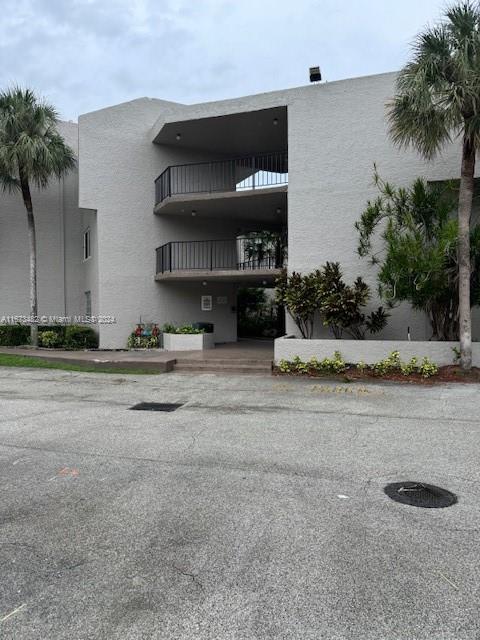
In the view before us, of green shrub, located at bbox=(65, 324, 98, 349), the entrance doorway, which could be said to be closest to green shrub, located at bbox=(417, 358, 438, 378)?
green shrub, located at bbox=(65, 324, 98, 349)

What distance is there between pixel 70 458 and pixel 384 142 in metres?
12.2

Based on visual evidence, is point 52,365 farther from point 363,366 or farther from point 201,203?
point 363,366

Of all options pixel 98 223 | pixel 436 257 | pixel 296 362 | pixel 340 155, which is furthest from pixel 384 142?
pixel 98 223

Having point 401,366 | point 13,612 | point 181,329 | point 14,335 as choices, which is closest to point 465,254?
point 401,366

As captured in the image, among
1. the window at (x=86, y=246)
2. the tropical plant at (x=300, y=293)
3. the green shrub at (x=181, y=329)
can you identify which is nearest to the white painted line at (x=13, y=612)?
the tropical plant at (x=300, y=293)

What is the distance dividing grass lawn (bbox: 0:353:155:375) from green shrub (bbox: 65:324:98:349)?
7.03 feet

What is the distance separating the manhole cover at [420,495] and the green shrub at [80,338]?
48.5ft

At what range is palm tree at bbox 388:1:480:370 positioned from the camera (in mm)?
10055

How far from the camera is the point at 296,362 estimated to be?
41.2 feet

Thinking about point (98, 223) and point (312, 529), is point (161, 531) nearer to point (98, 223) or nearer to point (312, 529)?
point (312, 529)

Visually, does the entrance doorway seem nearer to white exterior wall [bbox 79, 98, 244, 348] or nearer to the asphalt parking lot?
white exterior wall [bbox 79, 98, 244, 348]

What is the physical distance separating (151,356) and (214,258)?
554 cm

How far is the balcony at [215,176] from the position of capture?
16.8 m

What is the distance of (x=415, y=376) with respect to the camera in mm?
11352
